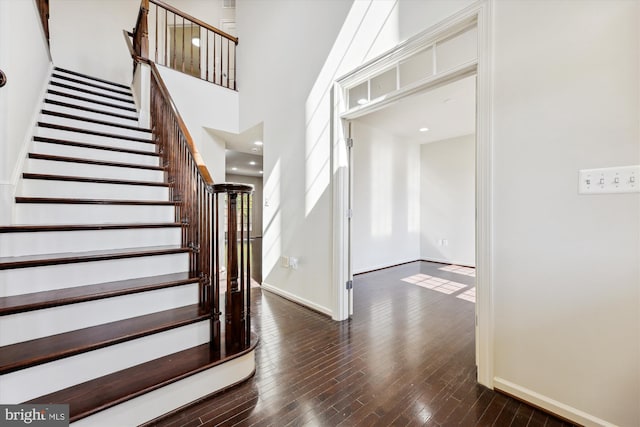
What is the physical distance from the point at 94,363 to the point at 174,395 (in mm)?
452

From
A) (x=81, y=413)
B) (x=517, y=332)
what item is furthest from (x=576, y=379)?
(x=81, y=413)

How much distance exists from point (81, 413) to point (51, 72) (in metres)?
4.49

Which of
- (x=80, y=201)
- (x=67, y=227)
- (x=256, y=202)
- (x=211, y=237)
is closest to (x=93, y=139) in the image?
(x=80, y=201)

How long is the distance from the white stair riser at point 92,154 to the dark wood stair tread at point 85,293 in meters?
1.67

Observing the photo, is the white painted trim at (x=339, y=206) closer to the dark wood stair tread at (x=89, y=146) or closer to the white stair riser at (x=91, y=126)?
the dark wood stair tread at (x=89, y=146)

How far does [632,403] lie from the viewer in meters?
1.28

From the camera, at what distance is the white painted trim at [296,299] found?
2955 millimetres

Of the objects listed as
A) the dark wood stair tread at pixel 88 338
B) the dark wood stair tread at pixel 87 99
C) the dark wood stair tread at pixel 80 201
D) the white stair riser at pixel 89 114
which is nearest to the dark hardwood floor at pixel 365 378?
the dark wood stair tread at pixel 88 338

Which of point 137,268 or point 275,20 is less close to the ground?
point 275,20

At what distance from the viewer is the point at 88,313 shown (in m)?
1.58

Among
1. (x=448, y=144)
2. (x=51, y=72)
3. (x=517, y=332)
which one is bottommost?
(x=517, y=332)

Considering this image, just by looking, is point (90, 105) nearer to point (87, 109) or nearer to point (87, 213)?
point (87, 109)

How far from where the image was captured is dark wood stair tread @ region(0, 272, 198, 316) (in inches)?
54.7

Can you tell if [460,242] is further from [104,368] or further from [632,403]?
[104,368]
